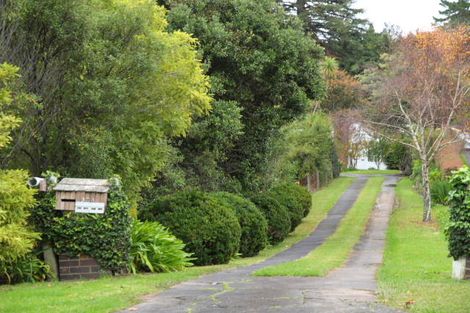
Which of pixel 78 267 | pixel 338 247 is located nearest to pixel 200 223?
pixel 78 267

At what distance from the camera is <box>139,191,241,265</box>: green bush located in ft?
53.0

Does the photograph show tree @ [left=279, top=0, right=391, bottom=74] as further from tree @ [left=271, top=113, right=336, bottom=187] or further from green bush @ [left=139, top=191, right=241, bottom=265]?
green bush @ [left=139, top=191, right=241, bottom=265]

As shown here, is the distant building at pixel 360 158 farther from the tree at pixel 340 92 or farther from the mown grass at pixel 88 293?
the mown grass at pixel 88 293

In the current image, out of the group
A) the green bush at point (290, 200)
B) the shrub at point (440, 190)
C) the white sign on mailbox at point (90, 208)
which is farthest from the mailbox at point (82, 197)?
the shrub at point (440, 190)

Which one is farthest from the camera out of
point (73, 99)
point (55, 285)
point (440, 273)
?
point (440, 273)

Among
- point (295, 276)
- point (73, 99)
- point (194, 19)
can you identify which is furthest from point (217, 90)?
point (295, 276)

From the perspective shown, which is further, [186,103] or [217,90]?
[217,90]

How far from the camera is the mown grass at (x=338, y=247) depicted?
43.3 ft

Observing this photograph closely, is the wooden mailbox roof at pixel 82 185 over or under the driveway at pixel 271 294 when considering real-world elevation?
over

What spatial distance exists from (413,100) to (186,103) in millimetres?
15330

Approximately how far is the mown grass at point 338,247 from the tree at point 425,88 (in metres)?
3.92

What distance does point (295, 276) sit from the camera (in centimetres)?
1222

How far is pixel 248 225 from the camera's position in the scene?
19.9 meters

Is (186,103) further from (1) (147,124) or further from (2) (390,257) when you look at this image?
(2) (390,257)
